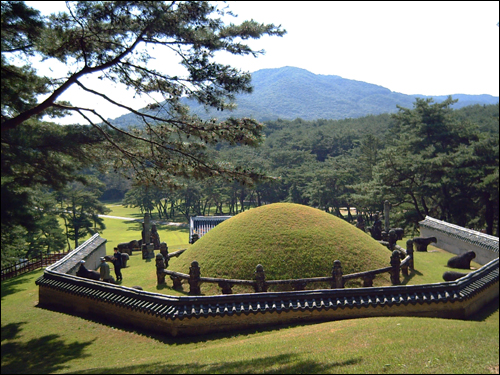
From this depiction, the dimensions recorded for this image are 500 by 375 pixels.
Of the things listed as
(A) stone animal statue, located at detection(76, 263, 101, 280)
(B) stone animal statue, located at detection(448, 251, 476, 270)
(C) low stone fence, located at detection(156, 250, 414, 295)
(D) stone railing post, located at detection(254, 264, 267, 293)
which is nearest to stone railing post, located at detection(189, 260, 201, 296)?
(C) low stone fence, located at detection(156, 250, 414, 295)

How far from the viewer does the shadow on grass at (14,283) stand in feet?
65.3

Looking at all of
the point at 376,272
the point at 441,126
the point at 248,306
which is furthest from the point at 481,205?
the point at 248,306

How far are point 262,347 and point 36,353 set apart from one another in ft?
24.1

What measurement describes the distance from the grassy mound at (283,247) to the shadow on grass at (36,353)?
641 cm

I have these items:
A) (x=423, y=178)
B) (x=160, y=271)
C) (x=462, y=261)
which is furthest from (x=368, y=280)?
(x=423, y=178)

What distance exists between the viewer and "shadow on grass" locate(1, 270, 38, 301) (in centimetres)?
1991

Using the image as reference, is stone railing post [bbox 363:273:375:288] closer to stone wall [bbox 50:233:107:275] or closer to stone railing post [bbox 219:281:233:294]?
stone railing post [bbox 219:281:233:294]

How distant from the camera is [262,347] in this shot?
10742 millimetres

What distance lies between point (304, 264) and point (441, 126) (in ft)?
103

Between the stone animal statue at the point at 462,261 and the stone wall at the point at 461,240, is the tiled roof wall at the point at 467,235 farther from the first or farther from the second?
the stone animal statue at the point at 462,261

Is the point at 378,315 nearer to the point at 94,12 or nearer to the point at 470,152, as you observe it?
the point at 94,12

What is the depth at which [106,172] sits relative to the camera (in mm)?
13516

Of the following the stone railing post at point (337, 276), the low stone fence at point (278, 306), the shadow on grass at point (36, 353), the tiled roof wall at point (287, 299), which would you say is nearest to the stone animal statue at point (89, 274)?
the low stone fence at point (278, 306)

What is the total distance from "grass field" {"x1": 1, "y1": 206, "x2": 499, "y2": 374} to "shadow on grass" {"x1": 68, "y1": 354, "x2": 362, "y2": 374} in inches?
0.9
